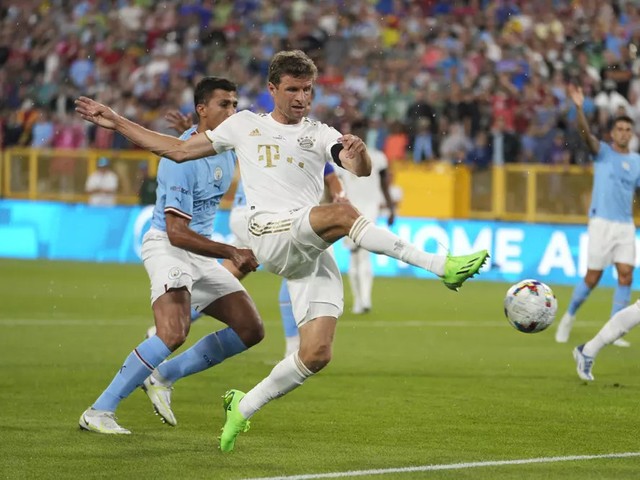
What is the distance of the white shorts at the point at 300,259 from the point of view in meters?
7.24

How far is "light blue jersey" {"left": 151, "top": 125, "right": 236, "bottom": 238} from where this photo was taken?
852 cm

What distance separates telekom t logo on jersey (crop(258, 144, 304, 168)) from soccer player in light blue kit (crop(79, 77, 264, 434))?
73 cm

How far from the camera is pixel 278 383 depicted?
24.4 feet

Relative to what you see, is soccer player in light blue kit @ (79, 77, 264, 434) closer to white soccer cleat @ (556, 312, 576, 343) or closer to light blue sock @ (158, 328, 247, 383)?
light blue sock @ (158, 328, 247, 383)

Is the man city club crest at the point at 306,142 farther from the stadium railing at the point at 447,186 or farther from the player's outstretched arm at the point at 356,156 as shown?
the stadium railing at the point at 447,186

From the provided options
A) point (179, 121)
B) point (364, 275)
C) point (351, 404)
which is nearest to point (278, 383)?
point (351, 404)

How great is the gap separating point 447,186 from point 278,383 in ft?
51.7

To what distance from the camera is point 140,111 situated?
27.8 metres

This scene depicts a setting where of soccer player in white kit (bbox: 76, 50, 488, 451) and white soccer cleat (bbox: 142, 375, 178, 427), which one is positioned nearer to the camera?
soccer player in white kit (bbox: 76, 50, 488, 451)

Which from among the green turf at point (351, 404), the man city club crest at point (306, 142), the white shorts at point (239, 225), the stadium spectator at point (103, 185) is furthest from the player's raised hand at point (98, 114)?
the stadium spectator at point (103, 185)

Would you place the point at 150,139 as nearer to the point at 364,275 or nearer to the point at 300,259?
the point at 300,259

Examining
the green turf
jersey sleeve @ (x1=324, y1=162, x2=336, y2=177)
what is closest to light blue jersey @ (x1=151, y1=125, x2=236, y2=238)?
the green turf

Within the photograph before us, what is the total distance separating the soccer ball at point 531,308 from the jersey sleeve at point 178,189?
6.78ft

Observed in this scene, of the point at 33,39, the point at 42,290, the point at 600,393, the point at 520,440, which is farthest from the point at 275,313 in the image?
the point at 33,39
